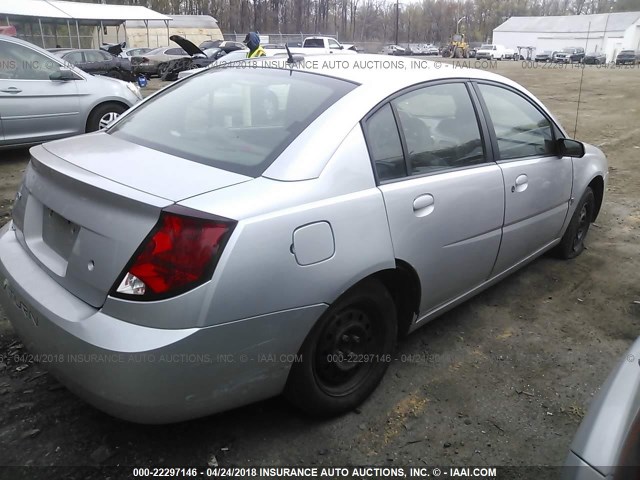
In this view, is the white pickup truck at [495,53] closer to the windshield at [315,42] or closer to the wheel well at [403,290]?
the windshield at [315,42]

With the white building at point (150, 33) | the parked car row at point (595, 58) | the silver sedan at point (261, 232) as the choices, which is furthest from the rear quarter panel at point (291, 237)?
the parked car row at point (595, 58)

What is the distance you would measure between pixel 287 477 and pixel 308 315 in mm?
679

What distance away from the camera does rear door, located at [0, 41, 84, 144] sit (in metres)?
6.74

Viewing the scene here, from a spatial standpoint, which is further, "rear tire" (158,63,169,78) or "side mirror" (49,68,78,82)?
"rear tire" (158,63,169,78)

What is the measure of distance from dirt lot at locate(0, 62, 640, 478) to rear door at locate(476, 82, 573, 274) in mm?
451

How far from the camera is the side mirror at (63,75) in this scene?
7141 mm

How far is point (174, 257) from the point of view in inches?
72.9

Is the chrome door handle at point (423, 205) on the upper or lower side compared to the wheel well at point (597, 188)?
upper

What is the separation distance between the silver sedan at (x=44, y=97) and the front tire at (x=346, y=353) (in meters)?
6.24

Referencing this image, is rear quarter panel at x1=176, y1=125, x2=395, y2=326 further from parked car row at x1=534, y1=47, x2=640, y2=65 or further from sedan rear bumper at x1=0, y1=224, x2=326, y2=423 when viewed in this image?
parked car row at x1=534, y1=47, x2=640, y2=65

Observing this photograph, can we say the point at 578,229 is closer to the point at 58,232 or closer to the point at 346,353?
the point at 346,353

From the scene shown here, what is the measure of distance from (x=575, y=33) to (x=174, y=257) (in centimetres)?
7791

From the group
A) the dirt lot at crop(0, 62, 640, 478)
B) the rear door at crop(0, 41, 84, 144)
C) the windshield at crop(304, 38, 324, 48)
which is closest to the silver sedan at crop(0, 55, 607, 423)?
the dirt lot at crop(0, 62, 640, 478)

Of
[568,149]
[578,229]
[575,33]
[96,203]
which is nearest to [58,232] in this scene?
[96,203]
